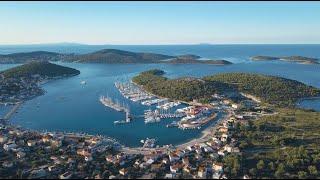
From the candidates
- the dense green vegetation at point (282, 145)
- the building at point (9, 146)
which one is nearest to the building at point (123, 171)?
the dense green vegetation at point (282, 145)

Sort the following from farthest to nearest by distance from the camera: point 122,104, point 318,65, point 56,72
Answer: point 318,65
point 56,72
point 122,104

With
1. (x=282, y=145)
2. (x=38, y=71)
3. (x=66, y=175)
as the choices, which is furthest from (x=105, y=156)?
(x=38, y=71)

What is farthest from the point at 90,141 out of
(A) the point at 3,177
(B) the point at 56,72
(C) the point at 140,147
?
(B) the point at 56,72

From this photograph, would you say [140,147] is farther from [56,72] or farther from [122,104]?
[56,72]

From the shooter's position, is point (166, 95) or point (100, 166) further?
point (166, 95)

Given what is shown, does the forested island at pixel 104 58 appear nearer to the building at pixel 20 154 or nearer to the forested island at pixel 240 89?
the forested island at pixel 240 89

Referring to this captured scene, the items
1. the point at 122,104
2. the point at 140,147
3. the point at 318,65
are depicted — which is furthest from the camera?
the point at 318,65
